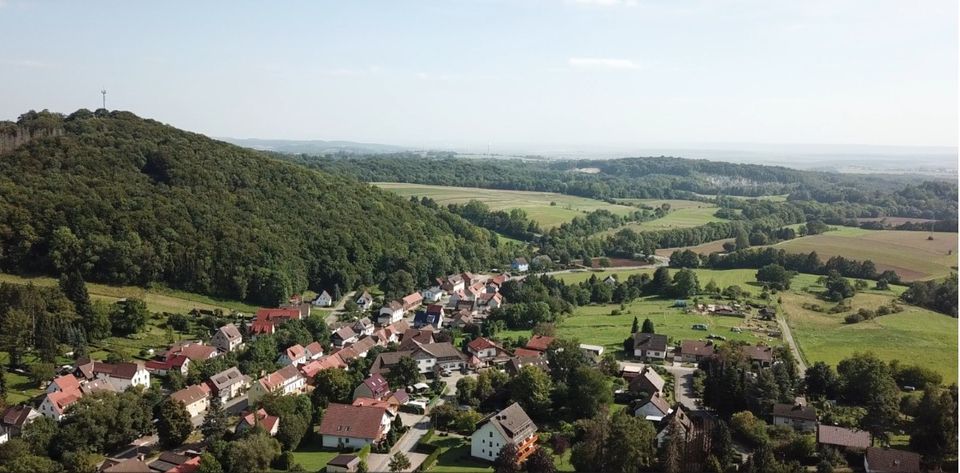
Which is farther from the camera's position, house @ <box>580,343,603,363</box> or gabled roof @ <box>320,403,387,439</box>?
house @ <box>580,343,603,363</box>

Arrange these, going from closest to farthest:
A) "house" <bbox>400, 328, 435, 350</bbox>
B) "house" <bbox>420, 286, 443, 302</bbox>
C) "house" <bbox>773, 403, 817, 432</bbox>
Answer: "house" <bbox>773, 403, 817, 432</bbox> → "house" <bbox>400, 328, 435, 350</bbox> → "house" <bbox>420, 286, 443, 302</bbox>

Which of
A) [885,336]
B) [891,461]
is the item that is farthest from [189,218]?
[885,336]

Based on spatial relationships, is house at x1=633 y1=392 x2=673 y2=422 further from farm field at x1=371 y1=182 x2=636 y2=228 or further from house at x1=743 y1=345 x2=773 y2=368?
farm field at x1=371 y1=182 x2=636 y2=228

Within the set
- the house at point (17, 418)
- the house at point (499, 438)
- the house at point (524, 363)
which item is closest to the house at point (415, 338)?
the house at point (524, 363)

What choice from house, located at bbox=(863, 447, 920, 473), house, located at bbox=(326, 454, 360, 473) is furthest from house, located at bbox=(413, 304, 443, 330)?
house, located at bbox=(863, 447, 920, 473)

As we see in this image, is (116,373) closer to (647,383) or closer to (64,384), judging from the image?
(64,384)
